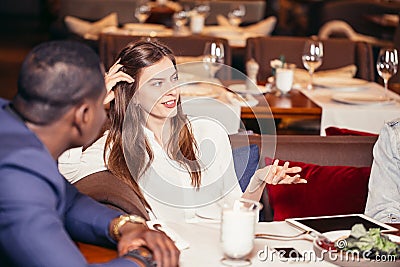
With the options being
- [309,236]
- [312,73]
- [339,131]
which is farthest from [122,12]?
[309,236]

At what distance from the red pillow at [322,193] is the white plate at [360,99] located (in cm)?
125

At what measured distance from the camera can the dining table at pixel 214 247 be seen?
2066 mm

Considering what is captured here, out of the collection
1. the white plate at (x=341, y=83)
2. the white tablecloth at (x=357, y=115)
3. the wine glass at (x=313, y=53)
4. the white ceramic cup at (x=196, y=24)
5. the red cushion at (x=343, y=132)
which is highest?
the red cushion at (x=343, y=132)

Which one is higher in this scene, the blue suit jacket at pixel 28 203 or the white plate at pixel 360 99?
the blue suit jacket at pixel 28 203

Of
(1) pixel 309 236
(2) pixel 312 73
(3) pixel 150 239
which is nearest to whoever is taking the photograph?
(3) pixel 150 239

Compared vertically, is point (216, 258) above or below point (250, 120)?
above

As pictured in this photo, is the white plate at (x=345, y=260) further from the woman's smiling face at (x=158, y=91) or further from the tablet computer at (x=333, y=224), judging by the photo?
the woman's smiling face at (x=158, y=91)

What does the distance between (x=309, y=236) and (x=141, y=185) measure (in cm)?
62

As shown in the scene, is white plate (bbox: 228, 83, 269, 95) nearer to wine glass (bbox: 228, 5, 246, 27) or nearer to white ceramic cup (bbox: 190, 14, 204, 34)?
white ceramic cup (bbox: 190, 14, 204, 34)

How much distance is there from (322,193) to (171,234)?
39.9 inches

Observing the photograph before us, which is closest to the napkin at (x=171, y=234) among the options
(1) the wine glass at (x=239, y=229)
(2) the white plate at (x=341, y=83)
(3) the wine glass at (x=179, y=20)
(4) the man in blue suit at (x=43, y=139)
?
(1) the wine glass at (x=239, y=229)

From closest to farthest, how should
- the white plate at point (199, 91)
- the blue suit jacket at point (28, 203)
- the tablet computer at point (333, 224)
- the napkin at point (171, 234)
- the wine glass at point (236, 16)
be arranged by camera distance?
the blue suit jacket at point (28, 203) < the napkin at point (171, 234) < the tablet computer at point (333, 224) < the white plate at point (199, 91) < the wine glass at point (236, 16)

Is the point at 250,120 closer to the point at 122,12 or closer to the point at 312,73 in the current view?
the point at 312,73

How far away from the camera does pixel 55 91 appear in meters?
1.68
